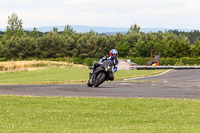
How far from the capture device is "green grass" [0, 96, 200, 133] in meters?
13.1

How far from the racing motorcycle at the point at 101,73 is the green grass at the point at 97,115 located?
4.93ft

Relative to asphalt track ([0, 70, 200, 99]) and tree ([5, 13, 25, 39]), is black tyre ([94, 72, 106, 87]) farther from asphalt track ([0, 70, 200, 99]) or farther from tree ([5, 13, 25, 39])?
tree ([5, 13, 25, 39])

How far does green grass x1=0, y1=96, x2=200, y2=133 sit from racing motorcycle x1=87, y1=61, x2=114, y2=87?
1.50 m

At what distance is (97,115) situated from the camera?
634 inches

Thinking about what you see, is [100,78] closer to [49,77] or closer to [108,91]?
[108,91]

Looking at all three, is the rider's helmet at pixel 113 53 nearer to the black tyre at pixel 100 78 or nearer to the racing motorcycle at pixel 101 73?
the racing motorcycle at pixel 101 73

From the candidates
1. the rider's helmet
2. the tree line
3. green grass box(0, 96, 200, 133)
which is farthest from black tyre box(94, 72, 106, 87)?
the tree line

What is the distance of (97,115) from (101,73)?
7.95 ft

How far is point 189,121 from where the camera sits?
14562 mm

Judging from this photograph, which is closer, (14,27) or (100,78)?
(100,78)

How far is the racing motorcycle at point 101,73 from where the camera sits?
14.3 m

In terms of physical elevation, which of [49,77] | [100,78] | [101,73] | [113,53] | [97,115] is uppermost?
[113,53]

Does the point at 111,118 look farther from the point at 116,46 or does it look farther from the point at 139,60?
the point at 116,46

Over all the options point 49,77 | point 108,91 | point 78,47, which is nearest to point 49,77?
point 49,77
